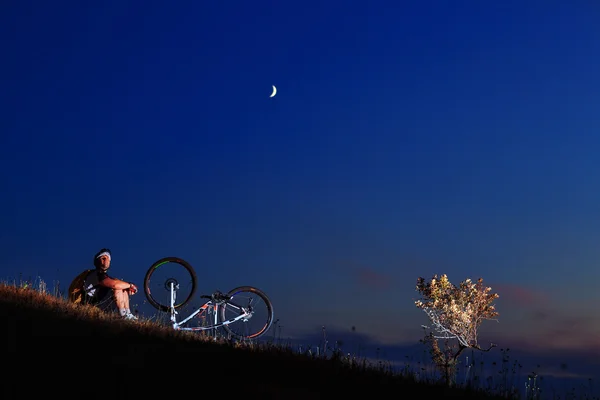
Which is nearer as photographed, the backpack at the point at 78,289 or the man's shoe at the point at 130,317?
the man's shoe at the point at 130,317

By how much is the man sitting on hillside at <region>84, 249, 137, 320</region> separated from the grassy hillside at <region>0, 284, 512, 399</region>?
9.11 feet

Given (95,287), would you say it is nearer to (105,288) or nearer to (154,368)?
(105,288)

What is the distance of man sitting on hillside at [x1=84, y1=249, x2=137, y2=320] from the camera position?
1709 centimetres

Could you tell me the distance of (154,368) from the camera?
33.1ft

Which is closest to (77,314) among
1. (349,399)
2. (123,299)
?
(123,299)

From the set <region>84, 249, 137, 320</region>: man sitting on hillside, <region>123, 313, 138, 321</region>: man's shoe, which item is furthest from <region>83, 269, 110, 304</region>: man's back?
<region>123, 313, 138, 321</region>: man's shoe

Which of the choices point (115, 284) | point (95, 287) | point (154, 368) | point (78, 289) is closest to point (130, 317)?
point (115, 284)

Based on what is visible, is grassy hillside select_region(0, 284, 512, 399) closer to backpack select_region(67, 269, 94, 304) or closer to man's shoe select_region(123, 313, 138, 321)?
A: man's shoe select_region(123, 313, 138, 321)

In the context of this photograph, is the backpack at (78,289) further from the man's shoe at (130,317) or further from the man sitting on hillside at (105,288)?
the man's shoe at (130,317)

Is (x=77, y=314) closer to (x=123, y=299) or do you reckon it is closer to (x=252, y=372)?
(x=123, y=299)

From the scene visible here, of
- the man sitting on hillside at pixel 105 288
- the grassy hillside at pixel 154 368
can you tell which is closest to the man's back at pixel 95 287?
the man sitting on hillside at pixel 105 288

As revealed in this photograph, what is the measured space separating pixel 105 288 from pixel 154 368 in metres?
7.78

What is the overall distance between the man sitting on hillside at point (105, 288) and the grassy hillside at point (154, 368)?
2.78m

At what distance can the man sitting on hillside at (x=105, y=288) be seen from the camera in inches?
673
